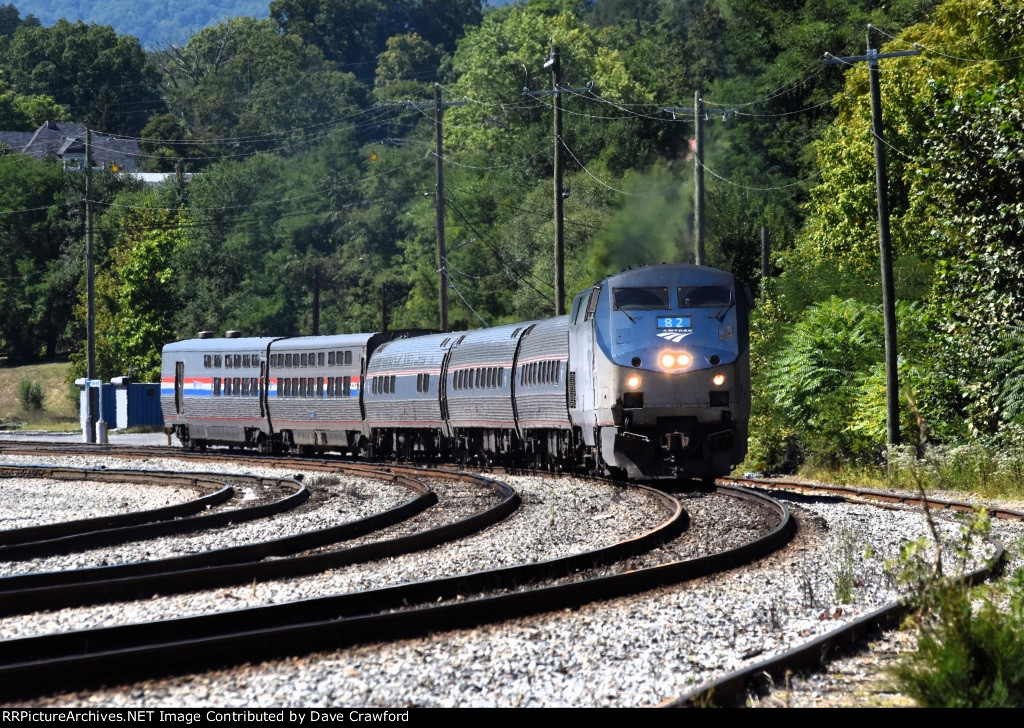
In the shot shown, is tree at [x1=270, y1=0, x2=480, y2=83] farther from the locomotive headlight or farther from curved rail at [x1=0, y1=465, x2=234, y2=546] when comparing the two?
the locomotive headlight

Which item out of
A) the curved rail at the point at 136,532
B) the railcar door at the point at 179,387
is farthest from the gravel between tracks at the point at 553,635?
the railcar door at the point at 179,387

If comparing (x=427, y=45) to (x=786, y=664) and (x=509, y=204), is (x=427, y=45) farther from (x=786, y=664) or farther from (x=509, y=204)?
(x=786, y=664)

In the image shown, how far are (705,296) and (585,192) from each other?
43981mm

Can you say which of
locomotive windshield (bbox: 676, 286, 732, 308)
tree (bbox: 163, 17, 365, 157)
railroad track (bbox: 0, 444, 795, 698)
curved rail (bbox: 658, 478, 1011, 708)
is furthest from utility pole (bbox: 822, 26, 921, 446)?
tree (bbox: 163, 17, 365, 157)

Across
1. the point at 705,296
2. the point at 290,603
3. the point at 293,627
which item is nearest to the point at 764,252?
the point at 705,296

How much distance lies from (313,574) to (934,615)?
274 inches

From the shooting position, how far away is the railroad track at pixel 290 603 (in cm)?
862

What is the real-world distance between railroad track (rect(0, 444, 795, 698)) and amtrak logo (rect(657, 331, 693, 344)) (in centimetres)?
438

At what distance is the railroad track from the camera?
8.62 metres

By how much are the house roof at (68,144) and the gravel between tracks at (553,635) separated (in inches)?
5081

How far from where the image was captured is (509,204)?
256 feet

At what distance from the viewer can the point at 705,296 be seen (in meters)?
22.1

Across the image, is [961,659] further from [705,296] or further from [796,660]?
[705,296]

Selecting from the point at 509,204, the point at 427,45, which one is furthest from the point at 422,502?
the point at 427,45
